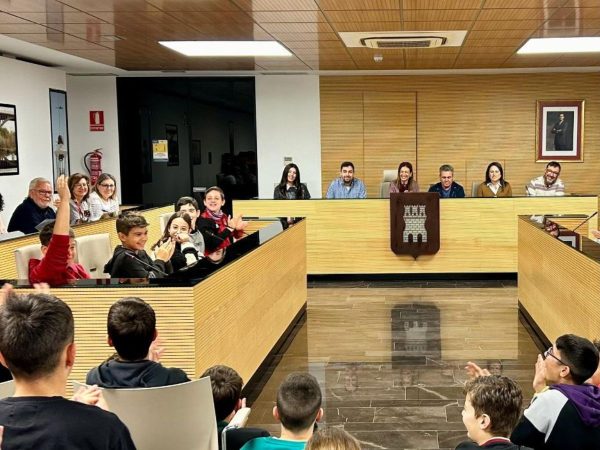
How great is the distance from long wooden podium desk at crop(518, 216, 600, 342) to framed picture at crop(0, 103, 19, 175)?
706cm

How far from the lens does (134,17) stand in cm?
813

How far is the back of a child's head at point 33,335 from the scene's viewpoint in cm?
195

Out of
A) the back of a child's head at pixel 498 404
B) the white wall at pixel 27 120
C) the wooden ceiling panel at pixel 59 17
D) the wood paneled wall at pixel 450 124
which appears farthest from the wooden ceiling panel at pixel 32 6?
the wood paneled wall at pixel 450 124

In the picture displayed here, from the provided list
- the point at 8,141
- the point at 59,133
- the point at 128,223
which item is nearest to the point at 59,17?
the point at 128,223

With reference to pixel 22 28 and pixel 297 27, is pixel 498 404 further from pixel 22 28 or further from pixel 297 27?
pixel 22 28

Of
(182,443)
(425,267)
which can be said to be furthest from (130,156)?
(182,443)

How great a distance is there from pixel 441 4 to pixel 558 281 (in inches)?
106

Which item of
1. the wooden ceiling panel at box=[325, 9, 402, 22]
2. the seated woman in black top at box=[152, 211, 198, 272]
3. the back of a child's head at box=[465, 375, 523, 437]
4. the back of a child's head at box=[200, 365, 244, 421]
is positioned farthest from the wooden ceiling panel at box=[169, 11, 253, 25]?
the back of a child's head at box=[465, 375, 523, 437]

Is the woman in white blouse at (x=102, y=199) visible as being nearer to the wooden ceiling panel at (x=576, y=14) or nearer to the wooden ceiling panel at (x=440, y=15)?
the wooden ceiling panel at (x=440, y=15)

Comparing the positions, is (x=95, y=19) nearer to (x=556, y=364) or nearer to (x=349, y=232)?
(x=349, y=232)

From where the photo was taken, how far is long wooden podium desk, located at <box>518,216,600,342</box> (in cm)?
566

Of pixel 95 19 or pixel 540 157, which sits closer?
pixel 95 19

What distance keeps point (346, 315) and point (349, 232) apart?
252 cm

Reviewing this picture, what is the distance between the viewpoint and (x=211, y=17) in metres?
8.12
